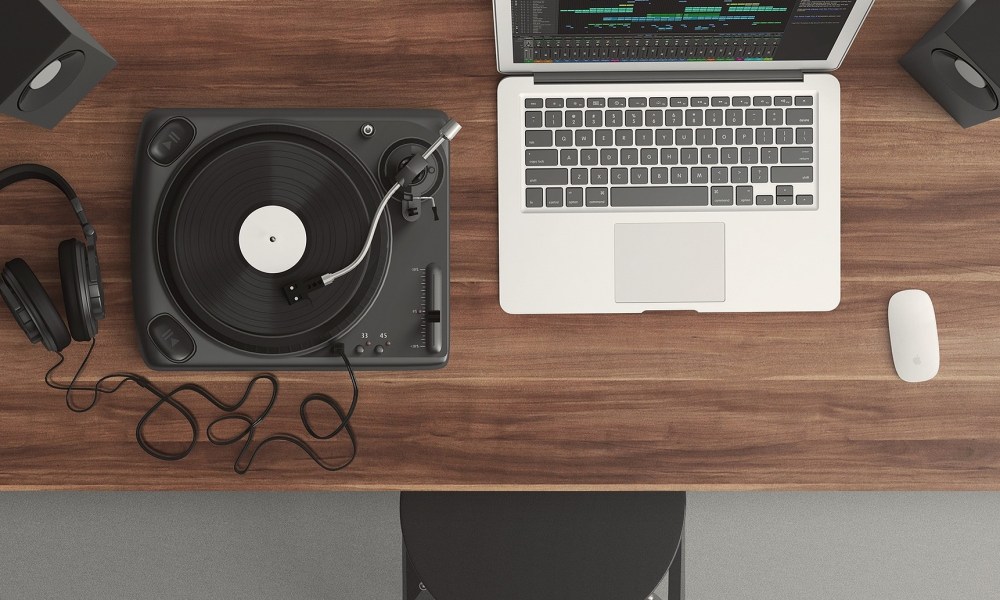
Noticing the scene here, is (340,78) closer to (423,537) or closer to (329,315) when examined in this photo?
(329,315)

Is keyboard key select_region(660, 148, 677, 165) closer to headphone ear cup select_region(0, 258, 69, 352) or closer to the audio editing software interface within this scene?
the audio editing software interface

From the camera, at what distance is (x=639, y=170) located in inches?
34.4

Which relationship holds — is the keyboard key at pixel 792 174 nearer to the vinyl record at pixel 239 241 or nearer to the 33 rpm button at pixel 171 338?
the vinyl record at pixel 239 241

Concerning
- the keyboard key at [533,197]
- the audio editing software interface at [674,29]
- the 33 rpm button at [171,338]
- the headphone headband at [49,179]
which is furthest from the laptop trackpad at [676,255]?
the headphone headband at [49,179]

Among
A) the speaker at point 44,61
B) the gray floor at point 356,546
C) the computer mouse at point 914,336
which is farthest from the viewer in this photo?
the gray floor at point 356,546

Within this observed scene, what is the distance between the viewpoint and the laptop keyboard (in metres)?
0.87

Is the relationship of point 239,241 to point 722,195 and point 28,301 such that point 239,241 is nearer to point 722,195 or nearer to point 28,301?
point 28,301

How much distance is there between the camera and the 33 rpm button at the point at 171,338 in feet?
2.81

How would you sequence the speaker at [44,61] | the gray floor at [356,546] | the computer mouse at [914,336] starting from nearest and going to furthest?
1. the speaker at [44,61]
2. the computer mouse at [914,336]
3. the gray floor at [356,546]

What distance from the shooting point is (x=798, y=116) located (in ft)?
2.86

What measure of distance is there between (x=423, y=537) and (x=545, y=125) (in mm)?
638

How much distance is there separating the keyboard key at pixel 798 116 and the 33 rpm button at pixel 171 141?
80 cm

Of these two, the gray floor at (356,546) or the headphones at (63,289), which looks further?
the gray floor at (356,546)

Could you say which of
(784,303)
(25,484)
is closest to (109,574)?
(25,484)
